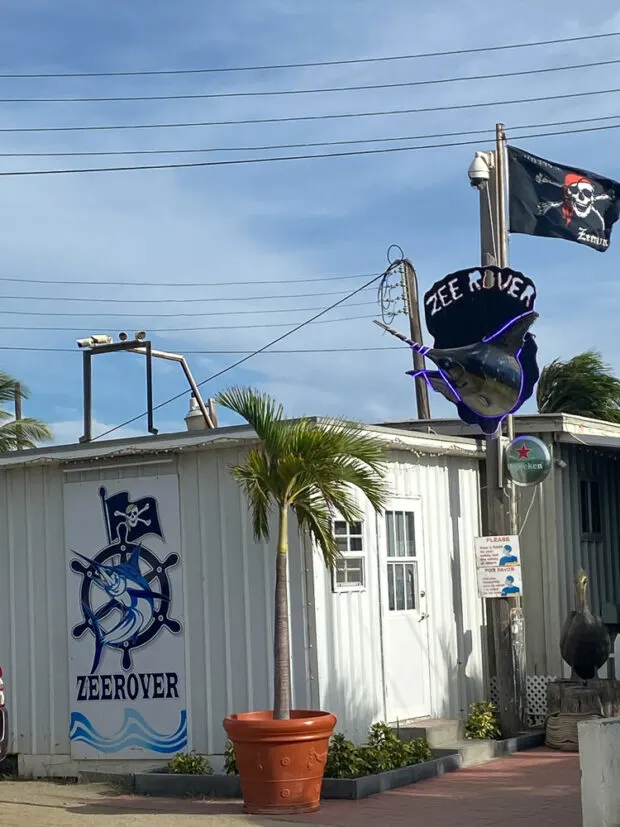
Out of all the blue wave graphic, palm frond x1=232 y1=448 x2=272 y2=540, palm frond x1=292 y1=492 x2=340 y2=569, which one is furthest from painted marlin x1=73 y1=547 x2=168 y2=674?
palm frond x1=292 y1=492 x2=340 y2=569

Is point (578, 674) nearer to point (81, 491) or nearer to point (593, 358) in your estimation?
point (81, 491)

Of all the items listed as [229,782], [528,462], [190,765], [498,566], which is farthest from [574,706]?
[190,765]

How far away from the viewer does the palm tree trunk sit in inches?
403

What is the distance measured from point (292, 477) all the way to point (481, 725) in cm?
412

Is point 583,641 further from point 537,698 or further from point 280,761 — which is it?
point 280,761

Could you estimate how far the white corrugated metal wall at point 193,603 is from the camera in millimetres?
11812

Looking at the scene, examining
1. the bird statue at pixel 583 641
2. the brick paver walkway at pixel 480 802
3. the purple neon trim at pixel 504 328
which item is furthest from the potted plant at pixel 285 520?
the bird statue at pixel 583 641

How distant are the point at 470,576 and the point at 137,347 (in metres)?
4.46

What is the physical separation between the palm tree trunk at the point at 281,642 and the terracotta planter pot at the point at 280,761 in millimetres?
161

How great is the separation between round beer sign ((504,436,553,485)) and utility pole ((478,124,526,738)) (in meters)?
0.14

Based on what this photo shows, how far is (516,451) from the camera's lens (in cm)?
1344

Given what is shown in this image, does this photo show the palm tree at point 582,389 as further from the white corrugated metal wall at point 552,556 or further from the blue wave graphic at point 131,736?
the blue wave graphic at point 131,736

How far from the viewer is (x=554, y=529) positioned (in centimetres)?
1445

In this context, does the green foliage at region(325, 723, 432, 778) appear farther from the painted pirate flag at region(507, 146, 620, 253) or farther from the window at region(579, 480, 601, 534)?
the painted pirate flag at region(507, 146, 620, 253)
